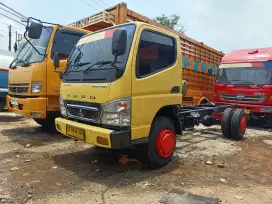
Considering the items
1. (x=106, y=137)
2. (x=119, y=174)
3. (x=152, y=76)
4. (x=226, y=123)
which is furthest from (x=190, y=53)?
(x=106, y=137)

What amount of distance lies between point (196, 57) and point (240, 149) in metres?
4.75

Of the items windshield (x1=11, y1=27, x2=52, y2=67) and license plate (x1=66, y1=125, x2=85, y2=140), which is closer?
license plate (x1=66, y1=125, x2=85, y2=140)

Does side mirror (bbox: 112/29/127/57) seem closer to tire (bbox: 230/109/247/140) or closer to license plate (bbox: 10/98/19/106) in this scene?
license plate (bbox: 10/98/19/106)

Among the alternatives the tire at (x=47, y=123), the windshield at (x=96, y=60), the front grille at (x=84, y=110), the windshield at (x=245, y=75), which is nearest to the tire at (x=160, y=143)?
the front grille at (x=84, y=110)

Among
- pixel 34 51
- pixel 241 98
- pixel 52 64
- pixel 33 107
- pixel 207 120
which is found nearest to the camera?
pixel 33 107

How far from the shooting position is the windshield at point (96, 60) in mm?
3810

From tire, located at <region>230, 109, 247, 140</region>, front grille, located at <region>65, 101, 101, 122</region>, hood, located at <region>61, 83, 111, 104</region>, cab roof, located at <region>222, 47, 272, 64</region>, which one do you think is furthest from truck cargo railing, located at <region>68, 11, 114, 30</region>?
cab roof, located at <region>222, 47, 272, 64</region>

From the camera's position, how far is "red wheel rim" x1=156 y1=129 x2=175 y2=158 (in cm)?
428

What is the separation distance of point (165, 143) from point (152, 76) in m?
1.12

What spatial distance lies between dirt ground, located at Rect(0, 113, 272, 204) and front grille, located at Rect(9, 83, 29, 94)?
114 cm

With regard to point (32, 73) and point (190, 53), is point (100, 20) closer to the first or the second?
point (32, 73)

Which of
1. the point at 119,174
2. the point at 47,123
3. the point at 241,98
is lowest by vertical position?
the point at 119,174

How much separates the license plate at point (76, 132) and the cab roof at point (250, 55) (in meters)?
7.39

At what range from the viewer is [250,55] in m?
9.55
